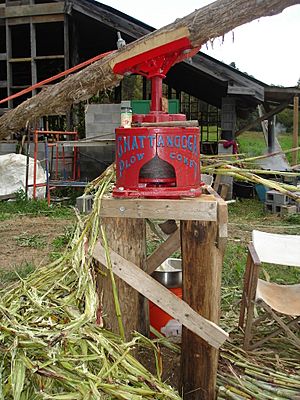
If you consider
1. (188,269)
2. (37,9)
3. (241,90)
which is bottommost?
(188,269)

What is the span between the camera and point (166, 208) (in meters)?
Result: 2.20

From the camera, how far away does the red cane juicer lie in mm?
2154

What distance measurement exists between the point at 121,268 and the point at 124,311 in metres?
0.31

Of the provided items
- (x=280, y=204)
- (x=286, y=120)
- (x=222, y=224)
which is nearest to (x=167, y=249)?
(x=222, y=224)

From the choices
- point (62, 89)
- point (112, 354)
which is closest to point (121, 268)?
point (112, 354)

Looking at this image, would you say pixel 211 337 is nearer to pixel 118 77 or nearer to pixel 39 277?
pixel 39 277

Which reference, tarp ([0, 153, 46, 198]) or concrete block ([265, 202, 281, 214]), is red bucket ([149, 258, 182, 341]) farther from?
tarp ([0, 153, 46, 198])

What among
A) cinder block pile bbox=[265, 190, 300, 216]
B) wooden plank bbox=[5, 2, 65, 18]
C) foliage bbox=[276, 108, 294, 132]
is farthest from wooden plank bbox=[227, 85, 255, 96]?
foliage bbox=[276, 108, 294, 132]

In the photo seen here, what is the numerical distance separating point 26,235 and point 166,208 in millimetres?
5145

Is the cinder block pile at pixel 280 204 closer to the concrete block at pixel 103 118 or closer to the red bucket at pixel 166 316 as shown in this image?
the concrete block at pixel 103 118

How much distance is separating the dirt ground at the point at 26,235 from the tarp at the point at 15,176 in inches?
71.1

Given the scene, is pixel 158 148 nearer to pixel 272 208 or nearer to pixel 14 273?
pixel 14 273

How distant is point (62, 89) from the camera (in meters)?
3.15

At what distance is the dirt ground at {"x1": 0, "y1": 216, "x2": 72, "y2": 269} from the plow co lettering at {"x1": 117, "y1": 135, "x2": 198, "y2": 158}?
323cm
